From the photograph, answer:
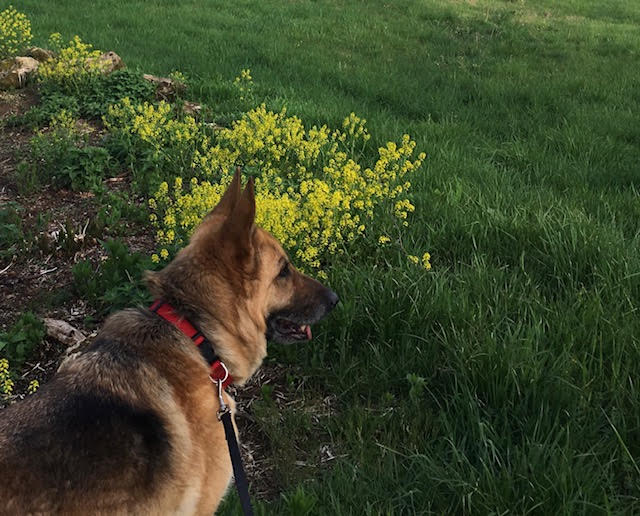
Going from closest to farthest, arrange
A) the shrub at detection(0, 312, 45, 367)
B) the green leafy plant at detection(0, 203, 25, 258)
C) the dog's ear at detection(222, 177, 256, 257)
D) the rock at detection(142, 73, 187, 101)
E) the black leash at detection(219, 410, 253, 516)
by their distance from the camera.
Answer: the black leash at detection(219, 410, 253, 516) < the dog's ear at detection(222, 177, 256, 257) < the shrub at detection(0, 312, 45, 367) < the green leafy plant at detection(0, 203, 25, 258) < the rock at detection(142, 73, 187, 101)

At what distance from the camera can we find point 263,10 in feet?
44.7

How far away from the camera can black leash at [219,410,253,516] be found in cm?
218

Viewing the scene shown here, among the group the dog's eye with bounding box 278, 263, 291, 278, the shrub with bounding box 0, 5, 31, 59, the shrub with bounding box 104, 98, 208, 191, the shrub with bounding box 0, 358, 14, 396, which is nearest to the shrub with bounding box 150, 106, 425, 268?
the shrub with bounding box 104, 98, 208, 191

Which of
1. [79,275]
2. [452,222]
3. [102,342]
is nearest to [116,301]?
[79,275]

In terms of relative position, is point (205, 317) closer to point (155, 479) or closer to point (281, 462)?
point (155, 479)

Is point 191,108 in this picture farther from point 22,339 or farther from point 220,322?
point 220,322

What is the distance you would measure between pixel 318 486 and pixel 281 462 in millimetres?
314

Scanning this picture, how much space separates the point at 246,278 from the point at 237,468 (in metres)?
0.82

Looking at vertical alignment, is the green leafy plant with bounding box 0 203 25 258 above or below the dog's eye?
below

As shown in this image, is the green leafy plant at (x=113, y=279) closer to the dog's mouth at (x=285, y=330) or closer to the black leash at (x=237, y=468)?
the dog's mouth at (x=285, y=330)

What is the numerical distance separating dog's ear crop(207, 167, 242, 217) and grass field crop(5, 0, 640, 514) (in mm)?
1184

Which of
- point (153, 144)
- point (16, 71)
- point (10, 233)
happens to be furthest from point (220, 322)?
point (16, 71)

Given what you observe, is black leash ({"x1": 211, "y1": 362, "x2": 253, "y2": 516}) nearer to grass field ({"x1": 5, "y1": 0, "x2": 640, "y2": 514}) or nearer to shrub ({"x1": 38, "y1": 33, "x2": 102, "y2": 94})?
grass field ({"x1": 5, "y1": 0, "x2": 640, "y2": 514})

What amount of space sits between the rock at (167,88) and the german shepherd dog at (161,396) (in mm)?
5184
